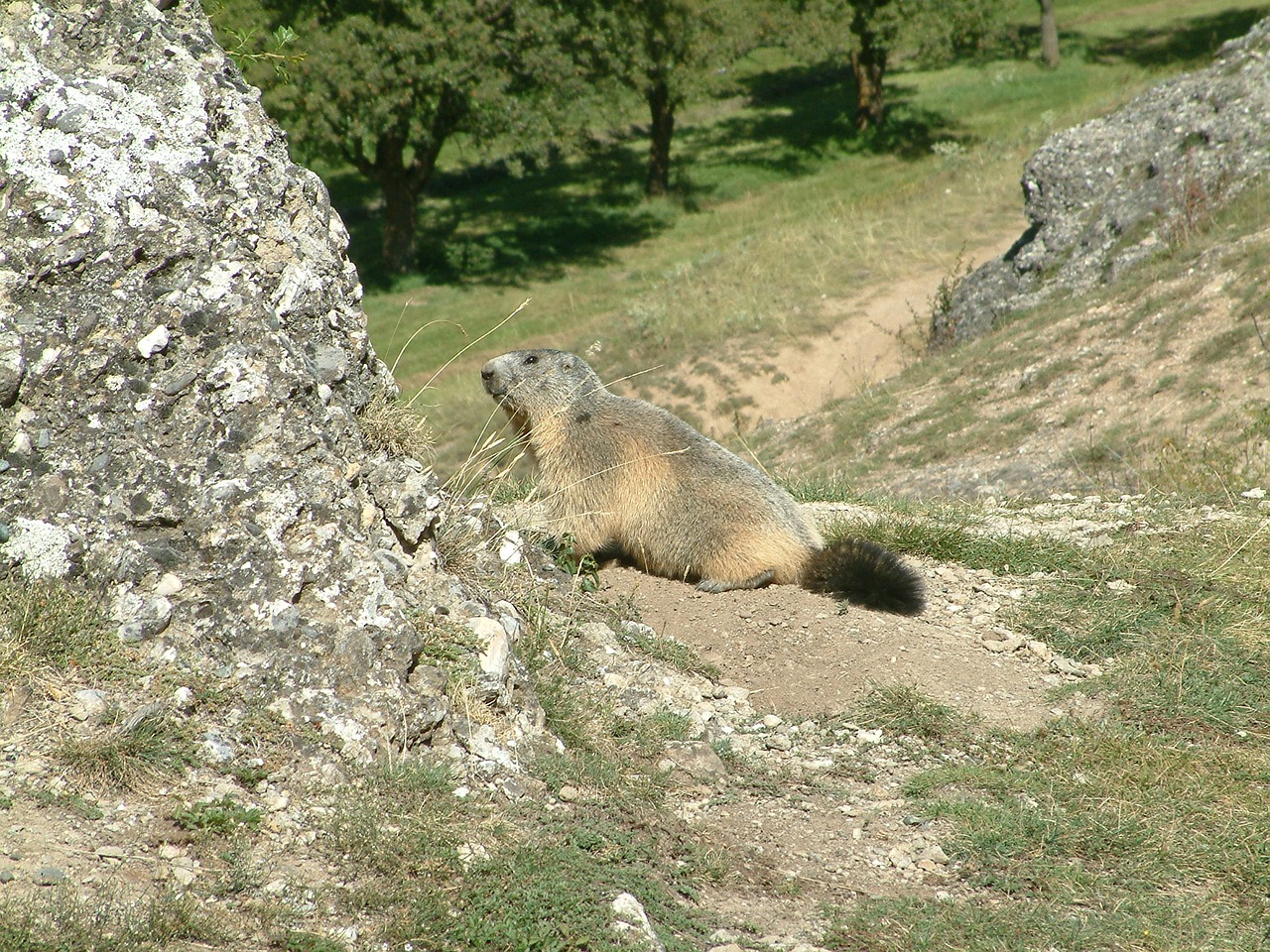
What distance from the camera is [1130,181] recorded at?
15023mm

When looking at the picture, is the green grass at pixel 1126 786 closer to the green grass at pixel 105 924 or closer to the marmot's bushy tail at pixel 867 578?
the marmot's bushy tail at pixel 867 578

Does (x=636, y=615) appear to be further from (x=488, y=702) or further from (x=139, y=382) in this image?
(x=139, y=382)

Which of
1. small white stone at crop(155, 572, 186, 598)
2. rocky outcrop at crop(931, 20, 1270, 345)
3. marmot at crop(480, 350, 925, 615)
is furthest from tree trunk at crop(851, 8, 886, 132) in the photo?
small white stone at crop(155, 572, 186, 598)

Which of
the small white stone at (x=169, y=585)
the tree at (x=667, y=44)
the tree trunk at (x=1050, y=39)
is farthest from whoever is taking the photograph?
the tree trunk at (x=1050, y=39)

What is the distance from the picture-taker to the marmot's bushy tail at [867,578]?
597 cm

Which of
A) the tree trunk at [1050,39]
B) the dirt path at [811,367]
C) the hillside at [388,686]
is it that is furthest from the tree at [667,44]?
the hillside at [388,686]

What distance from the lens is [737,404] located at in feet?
53.8

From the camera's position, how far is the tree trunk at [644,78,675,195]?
1223 inches

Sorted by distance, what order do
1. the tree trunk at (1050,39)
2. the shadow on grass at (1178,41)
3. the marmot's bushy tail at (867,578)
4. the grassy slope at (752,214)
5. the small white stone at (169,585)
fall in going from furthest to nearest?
the tree trunk at (1050,39) → the shadow on grass at (1178,41) → the grassy slope at (752,214) → the marmot's bushy tail at (867,578) → the small white stone at (169,585)

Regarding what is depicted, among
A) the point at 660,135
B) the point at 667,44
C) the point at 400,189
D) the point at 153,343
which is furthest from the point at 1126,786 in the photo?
the point at 660,135

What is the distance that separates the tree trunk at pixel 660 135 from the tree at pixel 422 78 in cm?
372

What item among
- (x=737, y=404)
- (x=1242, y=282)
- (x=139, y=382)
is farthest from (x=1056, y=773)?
(x=737, y=404)

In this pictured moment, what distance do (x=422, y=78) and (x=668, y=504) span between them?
838 inches

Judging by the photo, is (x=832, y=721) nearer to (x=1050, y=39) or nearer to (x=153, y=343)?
(x=153, y=343)
